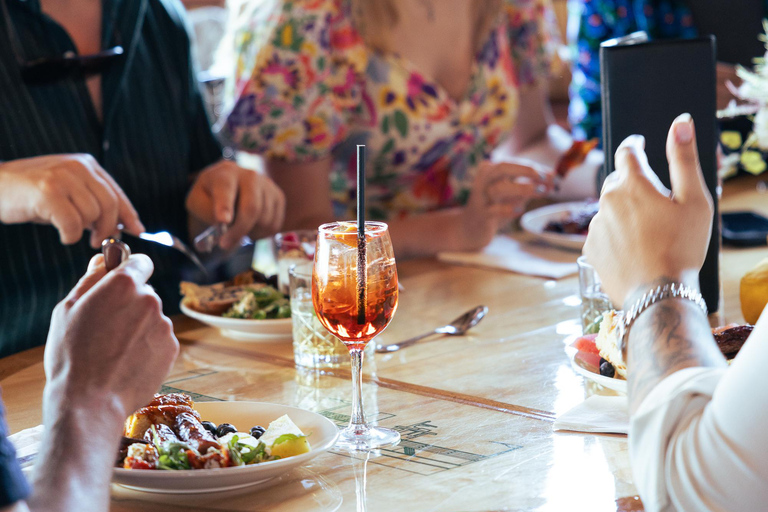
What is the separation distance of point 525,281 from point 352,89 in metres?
0.76

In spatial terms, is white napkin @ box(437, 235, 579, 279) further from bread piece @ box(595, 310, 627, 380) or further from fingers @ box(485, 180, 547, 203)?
bread piece @ box(595, 310, 627, 380)

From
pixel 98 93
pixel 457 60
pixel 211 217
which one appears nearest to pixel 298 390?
pixel 211 217

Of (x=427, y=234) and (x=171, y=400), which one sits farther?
(x=427, y=234)

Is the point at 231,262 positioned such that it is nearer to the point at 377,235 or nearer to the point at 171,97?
the point at 171,97

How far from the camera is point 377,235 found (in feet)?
3.12

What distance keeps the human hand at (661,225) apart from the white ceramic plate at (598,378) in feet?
0.62

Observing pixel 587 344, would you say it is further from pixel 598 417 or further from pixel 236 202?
pixel 236 202

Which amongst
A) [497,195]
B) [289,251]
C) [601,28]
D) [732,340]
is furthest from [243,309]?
[601,28]

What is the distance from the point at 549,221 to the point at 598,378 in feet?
3.39

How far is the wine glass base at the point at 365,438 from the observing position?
2.94 ft

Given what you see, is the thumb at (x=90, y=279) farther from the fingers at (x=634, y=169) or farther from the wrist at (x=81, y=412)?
the fingers at (x=634, y=169)

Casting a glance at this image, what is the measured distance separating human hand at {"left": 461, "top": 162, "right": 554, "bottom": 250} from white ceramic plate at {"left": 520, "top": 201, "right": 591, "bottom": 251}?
0.04 m

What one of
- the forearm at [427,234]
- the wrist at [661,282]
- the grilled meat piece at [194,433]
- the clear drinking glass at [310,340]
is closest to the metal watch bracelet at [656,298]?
the wrist at [661,282]

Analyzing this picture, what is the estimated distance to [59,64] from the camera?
166 centimetres
